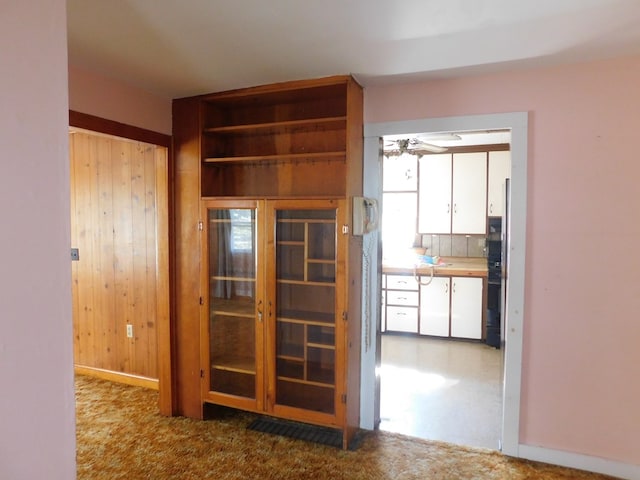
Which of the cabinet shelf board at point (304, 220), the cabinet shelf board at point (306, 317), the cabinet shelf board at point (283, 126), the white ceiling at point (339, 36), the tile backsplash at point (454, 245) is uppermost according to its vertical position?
the white ceiling at point (339, 36)

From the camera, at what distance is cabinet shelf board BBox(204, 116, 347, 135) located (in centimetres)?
282

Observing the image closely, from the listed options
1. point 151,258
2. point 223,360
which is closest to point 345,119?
point 223,360

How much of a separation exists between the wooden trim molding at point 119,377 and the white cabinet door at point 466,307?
3.37m

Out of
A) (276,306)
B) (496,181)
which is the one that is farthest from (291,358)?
(496,181)

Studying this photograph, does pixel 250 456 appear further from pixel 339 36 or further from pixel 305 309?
pixel 339 36

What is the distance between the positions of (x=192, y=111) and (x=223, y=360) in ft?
6.10

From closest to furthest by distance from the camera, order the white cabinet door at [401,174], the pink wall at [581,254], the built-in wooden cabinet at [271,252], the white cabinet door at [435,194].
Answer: the pink wall at [581,254] → the built-in wooden cabinet at [271,252] → the white cabinet door at [435,194] → the white cabinet door at [401,174]

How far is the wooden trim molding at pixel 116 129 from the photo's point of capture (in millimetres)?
2471

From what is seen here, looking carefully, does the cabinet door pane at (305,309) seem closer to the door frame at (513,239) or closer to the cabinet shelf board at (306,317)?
the cabinet shelf board at (306,317)

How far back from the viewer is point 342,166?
2.94 metres

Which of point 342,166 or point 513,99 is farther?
point 342,166

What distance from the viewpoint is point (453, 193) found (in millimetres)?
5371

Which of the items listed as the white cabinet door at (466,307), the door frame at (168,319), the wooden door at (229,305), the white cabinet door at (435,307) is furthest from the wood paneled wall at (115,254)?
the white cabinet door at (466,307)

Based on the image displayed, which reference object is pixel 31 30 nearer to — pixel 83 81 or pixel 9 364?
pixel 9 364
